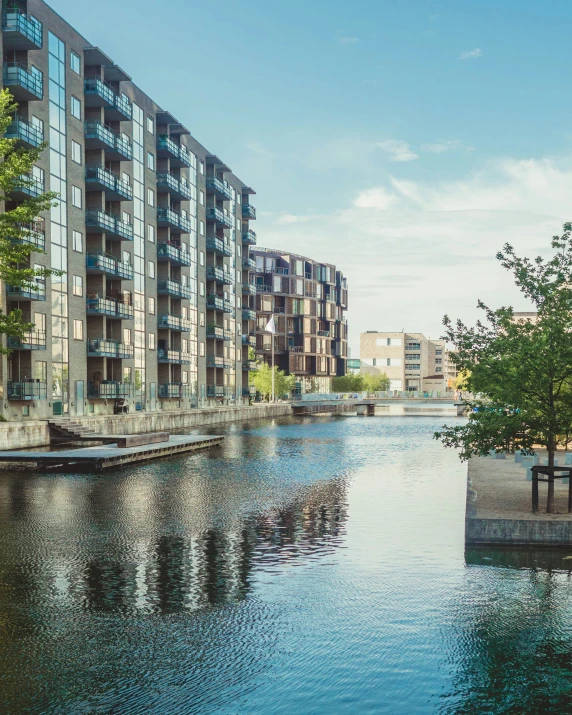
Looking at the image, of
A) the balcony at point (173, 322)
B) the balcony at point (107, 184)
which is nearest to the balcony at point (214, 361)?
the balcony at point (173, 322)

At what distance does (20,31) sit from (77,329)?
1958cm

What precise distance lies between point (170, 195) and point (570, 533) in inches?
2650

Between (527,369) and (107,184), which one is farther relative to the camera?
(107,184)

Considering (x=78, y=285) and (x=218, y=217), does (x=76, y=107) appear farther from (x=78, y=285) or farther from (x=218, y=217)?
(x=218, y=217)

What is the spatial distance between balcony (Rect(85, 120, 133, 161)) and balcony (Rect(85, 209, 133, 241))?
15.7ft

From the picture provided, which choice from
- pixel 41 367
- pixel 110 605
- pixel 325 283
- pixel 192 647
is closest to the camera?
pixel 192 647

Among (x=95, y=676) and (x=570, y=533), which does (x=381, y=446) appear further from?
(x=95, y=676)

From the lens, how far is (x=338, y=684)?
9773 millimetres

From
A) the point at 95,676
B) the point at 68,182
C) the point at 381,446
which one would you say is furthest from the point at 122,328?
the point at 95,676

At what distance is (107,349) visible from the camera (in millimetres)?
61469

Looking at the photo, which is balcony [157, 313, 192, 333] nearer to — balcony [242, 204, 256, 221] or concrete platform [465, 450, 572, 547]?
balcony [242, 204, 256, 221]

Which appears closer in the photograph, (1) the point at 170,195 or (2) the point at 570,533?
(2) the point at 570,533

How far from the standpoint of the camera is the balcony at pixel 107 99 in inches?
2354

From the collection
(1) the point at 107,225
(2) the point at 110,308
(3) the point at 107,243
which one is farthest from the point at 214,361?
(1) the point at 107,225
